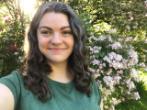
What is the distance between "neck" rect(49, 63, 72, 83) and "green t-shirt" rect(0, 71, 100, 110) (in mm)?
32

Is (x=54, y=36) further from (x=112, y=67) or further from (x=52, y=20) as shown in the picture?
(x=112, y=67)

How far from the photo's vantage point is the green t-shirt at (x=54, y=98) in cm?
233

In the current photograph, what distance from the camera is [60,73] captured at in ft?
8.51

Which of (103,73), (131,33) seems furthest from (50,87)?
(131,33)

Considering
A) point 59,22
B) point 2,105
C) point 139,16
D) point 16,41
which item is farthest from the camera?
point 139,16

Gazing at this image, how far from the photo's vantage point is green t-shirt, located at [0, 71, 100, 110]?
2.33 metres

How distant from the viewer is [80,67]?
276 cm

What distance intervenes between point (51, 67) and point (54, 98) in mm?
180

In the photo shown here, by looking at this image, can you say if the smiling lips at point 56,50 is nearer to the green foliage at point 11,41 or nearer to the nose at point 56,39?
the nose at point 56,39

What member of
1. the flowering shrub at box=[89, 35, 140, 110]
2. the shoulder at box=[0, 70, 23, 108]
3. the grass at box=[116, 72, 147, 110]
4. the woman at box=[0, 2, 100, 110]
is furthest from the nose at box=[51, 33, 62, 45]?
the grass at box=[116, 72, 147, 110]

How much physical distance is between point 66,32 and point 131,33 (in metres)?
4.40

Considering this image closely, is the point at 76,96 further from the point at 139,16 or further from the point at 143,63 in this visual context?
the point at 139,16

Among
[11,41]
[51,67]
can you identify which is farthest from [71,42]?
[11,41]

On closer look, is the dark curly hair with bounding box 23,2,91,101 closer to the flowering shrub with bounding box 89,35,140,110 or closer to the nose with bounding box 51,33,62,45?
the nose with bounding box 51,33,62,45
